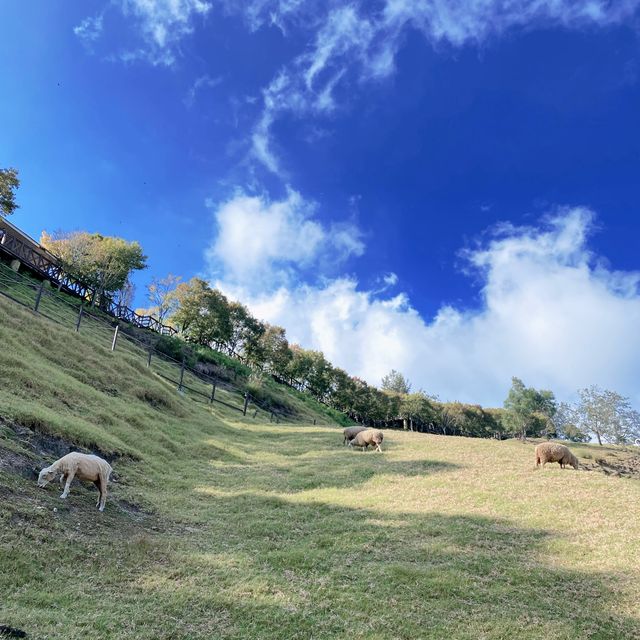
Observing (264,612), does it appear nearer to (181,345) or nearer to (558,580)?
(558,580)

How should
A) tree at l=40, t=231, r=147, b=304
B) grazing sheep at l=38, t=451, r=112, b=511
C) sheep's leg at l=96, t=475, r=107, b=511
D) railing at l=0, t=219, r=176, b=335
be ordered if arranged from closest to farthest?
1. grazing sheep at l=38, t=451, r=112, b=511
2. sheep's leg at l=96, t=475, r=107, b=511
3. railing at l=0, t=219, r=176, b=335
4. tree at l=40, t=231, r=147, b=304

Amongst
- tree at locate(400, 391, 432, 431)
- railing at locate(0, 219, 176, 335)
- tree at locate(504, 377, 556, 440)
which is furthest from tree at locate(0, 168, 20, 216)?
tree at locate(504, 377, 556, 440)

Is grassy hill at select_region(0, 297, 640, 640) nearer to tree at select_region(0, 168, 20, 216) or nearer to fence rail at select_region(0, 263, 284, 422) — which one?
fence rail at select_region(0, 263, 284, 422)

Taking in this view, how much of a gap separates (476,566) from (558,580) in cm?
150

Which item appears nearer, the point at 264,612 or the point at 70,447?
the point at 264,612

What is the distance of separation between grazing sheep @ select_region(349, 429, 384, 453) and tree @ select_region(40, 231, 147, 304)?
136ft

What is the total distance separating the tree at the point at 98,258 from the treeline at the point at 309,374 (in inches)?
4.2

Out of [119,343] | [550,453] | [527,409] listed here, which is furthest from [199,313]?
[527,409]

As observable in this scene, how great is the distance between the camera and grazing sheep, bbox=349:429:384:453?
24345 mm

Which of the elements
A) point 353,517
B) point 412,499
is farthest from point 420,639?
point 412,499

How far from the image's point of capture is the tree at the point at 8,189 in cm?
3984

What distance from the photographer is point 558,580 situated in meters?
8.55

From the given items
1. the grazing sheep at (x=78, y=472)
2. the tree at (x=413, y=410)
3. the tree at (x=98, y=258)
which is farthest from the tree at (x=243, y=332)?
the grazing sheep at (x=78, y=472)

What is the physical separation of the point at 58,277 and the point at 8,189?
12443 millimetres
